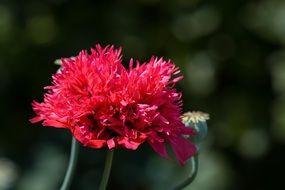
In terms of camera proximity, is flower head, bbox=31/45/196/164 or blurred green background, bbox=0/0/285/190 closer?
flower head, bbox=31/45/196/164

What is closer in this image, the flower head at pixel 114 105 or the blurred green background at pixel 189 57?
the flower head at pixel 114 105

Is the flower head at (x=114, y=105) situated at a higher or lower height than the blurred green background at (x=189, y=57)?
higher

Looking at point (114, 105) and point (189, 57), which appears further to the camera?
point (189, 57)

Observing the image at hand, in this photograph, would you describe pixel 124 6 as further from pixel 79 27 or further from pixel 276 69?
pixel 276 69

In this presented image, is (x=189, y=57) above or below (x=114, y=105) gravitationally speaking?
below
